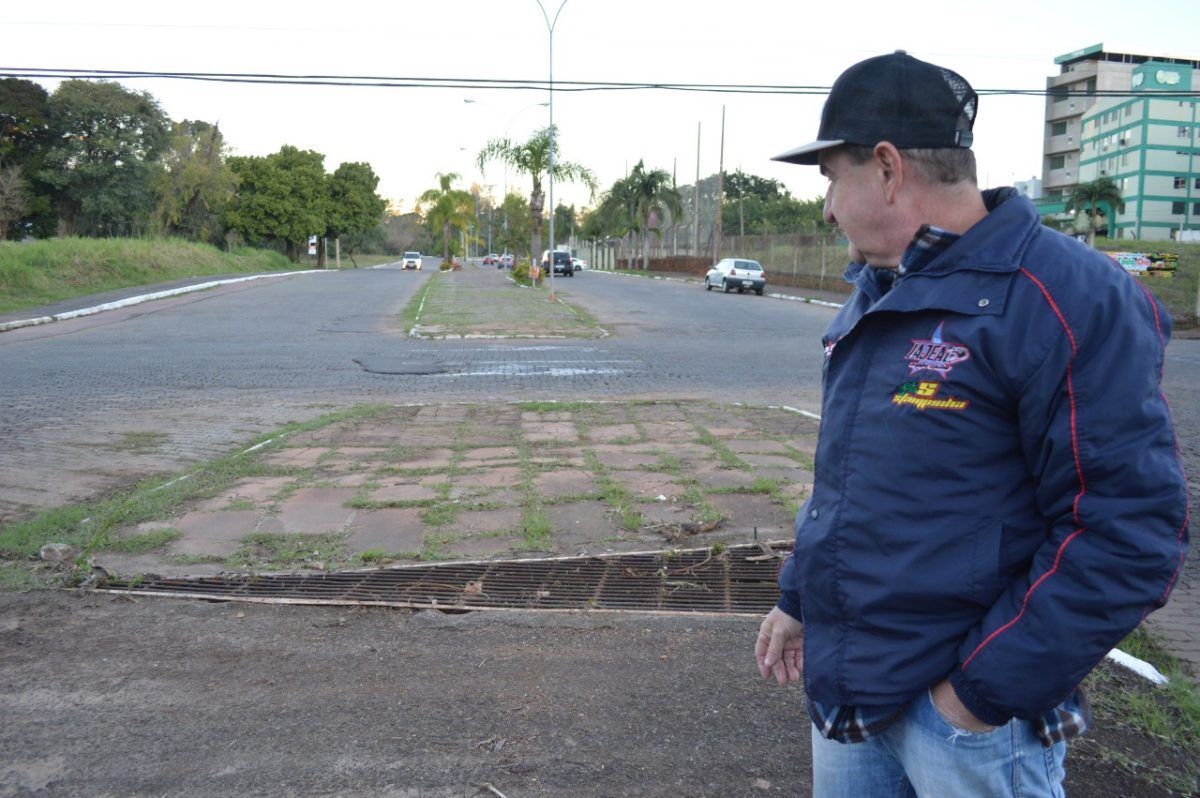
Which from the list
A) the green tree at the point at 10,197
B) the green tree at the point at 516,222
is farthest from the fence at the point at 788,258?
the green tree at the point at 10,197

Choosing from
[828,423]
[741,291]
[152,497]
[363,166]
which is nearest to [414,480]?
[152,497]

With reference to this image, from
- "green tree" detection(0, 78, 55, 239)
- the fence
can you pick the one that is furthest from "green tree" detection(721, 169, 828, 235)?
"green tree" detection(0, 78, 55, 239)

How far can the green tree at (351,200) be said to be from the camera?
6931cm

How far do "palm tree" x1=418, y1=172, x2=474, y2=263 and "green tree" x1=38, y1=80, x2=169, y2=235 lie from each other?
33443mm

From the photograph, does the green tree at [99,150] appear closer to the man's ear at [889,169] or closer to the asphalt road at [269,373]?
the asphalt road at [269,373]

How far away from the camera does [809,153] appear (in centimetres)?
181

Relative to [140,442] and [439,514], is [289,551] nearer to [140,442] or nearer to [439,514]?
[439,514]

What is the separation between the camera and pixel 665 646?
3939 millimetres

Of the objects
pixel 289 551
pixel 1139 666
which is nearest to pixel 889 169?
pixel 1139 666

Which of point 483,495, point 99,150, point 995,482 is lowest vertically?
point 483,495

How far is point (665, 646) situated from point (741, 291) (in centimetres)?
3439

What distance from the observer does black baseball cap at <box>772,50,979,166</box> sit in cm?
166

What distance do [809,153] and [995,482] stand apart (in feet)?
2.19

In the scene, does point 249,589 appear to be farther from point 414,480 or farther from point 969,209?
point 969,209
